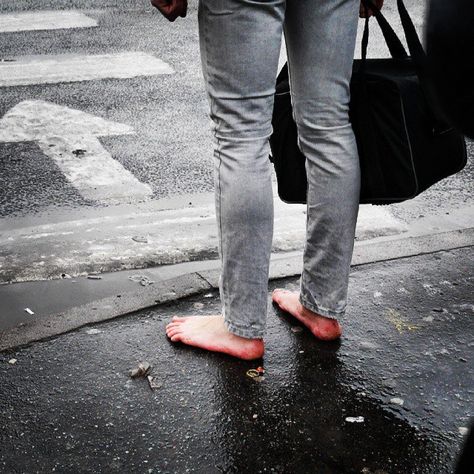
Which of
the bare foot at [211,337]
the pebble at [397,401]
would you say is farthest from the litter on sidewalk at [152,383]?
the pebble at [397,401]

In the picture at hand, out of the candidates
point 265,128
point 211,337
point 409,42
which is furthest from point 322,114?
point 211,337

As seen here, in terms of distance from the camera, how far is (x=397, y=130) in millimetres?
2365

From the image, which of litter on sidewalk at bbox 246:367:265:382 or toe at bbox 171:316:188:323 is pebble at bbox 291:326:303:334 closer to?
litter on sidewalk at bbox 246:367:265:382

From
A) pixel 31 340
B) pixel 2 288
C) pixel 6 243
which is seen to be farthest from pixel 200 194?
pixel 31 340

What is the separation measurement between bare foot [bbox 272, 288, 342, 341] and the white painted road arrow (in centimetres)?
154

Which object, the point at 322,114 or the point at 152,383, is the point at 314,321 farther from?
the point at 322,114

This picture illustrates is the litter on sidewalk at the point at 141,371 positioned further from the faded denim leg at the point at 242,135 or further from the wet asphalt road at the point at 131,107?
the wet asphalt road at the point at 131,107

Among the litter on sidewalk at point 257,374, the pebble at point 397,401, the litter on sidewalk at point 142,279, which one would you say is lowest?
the litter on sidewalk at point 142,279

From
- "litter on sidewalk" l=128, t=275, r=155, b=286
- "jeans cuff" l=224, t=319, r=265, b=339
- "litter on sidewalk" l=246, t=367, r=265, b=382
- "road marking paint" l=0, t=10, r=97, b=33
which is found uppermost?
"jeans cuff" l=224, t=319, r=265, b=339

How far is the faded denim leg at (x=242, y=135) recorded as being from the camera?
2166 millimetres

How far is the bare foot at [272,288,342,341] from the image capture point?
A: 273 centimetres

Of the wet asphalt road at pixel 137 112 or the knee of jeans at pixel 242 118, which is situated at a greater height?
the knee of jeans at pixel 242 118

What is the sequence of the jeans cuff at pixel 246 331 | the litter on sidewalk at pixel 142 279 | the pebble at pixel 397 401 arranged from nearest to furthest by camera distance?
1. the pebble at pixel 397 401
2. the jeans cuff at pixel 246 331
3. the litter on sidewalk at pixel 142 279

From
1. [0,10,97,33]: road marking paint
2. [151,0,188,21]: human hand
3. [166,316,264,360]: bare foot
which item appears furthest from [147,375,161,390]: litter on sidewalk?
[0,10,97,33]: road marking paint
